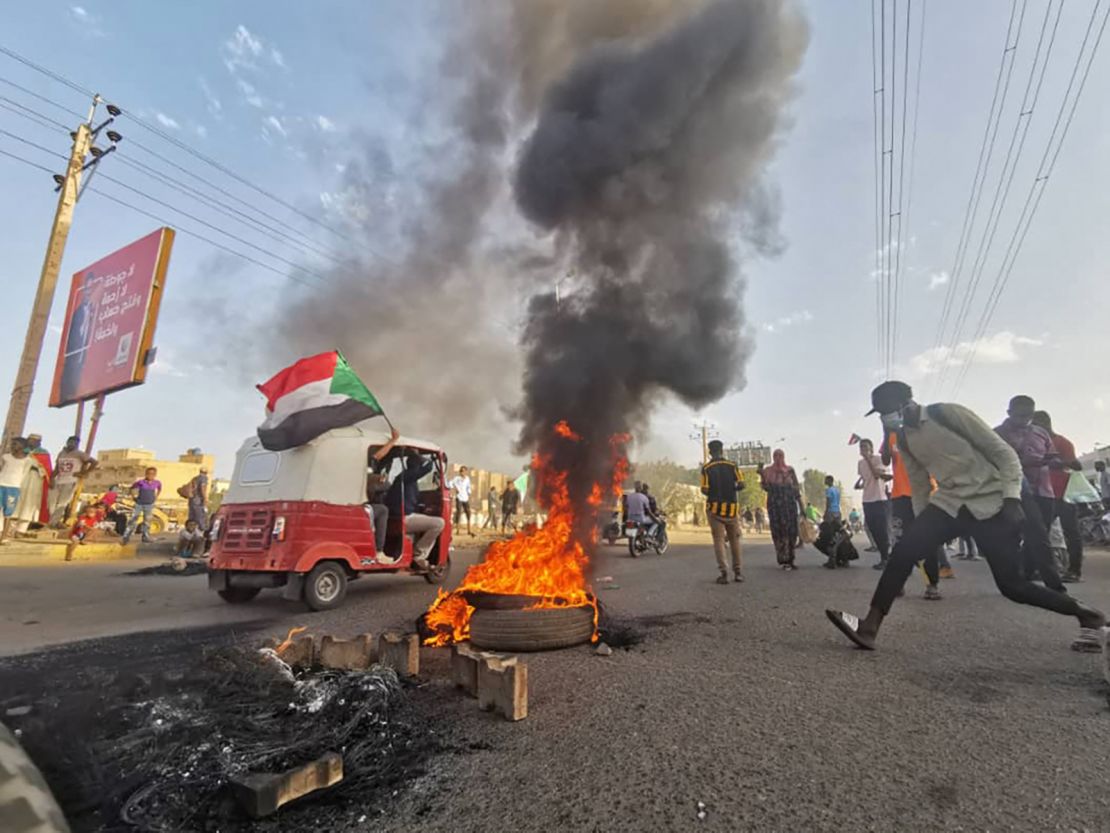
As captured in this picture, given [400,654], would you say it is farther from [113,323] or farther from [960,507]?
[113,323]

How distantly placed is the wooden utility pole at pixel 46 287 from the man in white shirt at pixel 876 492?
17.1 meters

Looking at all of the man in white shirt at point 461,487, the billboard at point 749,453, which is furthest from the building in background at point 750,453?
the man in white shirt at point 461,487

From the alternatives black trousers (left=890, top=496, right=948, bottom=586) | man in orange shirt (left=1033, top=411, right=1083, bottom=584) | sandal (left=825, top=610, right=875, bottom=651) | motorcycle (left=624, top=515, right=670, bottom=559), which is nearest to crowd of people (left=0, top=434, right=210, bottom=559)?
motorcycle (left=624, top=515, right=670, bottom=559)

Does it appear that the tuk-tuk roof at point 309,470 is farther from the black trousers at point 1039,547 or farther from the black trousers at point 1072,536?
the black trousers at point 1072,536

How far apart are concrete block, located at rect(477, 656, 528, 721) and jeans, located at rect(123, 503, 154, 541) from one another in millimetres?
13227

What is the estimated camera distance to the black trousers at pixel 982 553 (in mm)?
3350

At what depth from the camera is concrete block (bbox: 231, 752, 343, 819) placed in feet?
5.79

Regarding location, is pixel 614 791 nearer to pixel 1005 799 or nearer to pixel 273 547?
pixel 1005 799

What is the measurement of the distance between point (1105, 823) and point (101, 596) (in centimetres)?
907

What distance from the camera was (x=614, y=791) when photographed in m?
1.92

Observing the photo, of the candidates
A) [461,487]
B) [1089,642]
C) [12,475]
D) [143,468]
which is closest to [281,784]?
[1089,642]

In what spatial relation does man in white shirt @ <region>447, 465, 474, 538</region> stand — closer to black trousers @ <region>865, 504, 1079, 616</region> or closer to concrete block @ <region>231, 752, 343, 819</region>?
black trousers @ <region>865, 504, 1079, 616</region>

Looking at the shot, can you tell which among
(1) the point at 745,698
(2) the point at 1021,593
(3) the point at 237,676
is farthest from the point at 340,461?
(2) the point at 1021,593

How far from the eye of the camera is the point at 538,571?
16.0 ft
